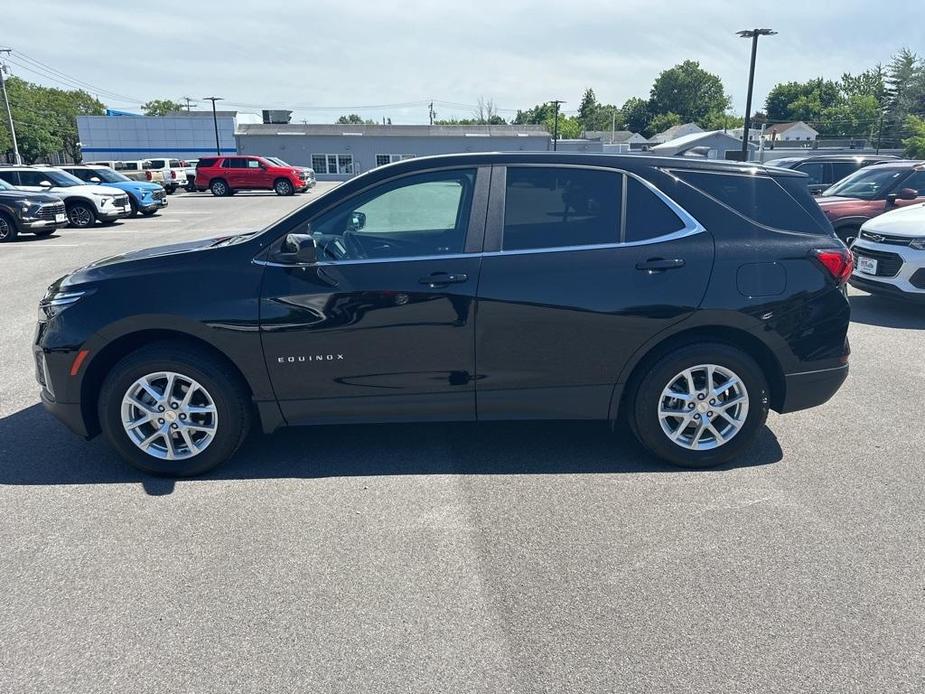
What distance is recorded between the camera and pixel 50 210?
15266 mm

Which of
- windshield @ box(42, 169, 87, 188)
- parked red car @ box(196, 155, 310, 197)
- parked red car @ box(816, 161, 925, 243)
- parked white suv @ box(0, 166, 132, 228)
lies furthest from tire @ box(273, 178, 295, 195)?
parked red car @ box(816, 161, 925, 243)

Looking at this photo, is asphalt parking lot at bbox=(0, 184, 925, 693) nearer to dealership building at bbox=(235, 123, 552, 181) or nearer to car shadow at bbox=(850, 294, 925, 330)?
car shadow at bbox=(850, 294, 925, 330)

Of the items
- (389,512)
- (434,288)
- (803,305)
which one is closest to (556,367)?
(434,288)

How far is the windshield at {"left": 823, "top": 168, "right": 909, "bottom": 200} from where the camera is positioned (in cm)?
1049

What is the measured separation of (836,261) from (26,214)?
16.3 metres

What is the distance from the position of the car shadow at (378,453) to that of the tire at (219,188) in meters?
31.2

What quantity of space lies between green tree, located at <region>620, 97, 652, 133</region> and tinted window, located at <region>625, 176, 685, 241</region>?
136 meters

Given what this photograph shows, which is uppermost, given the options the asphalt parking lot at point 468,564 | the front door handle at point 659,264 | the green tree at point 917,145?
the green tree at point 917,145

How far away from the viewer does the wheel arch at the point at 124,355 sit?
377 centimetres

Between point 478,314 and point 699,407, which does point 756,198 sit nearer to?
point 699,407

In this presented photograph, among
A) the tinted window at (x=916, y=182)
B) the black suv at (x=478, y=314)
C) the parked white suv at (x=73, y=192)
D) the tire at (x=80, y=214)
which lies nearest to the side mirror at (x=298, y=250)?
the black suv at (x=478, y=314)

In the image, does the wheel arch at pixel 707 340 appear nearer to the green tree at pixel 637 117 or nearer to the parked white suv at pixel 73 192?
the parked white suv at pixel 73 192

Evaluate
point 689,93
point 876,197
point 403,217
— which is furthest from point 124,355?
point 689,93

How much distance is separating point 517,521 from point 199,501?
5.66 ft
